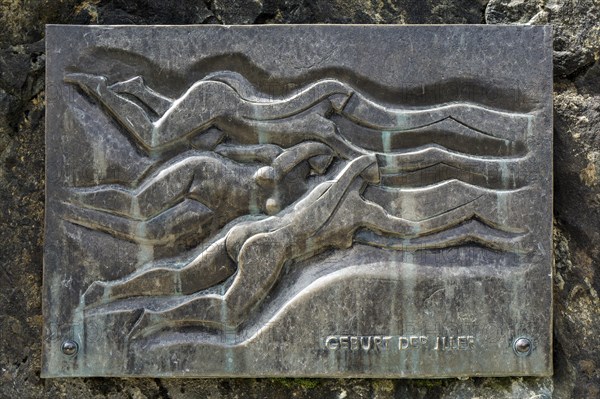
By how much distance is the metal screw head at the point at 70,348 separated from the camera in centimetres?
211

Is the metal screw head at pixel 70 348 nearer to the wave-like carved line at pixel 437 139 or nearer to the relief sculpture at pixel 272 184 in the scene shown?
the relief sculpture at pixel 272 184

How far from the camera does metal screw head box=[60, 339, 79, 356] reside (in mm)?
2109

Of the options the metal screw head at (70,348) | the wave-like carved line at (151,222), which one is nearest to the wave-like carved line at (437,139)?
the wave-like carved line at (151,222)

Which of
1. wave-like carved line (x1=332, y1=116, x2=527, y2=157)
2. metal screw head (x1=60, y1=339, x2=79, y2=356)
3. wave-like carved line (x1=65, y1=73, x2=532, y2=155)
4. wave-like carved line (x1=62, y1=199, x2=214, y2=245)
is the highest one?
wave-like carved line (x1=65, y1=73, x2=532, y2=155)

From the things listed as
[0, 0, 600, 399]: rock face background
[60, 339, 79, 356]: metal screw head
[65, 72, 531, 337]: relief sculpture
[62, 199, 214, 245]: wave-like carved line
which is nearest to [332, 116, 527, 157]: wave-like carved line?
[65, 72, 531, 337]: relief sculpture

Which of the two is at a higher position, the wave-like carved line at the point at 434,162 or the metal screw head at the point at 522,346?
the wave-like carved line at the point at 434,162

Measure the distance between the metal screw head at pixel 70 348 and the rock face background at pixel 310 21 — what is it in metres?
0.14

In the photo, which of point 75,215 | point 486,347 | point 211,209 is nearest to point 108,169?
point 75,215

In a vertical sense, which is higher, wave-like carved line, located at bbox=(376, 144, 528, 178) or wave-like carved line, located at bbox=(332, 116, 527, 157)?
wave-like carved line, located at bbox=(332, 116, 527, 157)

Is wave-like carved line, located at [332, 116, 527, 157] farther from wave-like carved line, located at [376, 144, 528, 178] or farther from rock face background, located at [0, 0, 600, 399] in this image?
rock face background, located at [0, 0, 600, 399]

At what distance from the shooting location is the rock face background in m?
2.20

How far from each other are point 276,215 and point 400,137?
1.32 feet

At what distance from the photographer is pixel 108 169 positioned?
2158 mm

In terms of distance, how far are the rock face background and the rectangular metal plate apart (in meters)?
0.11
